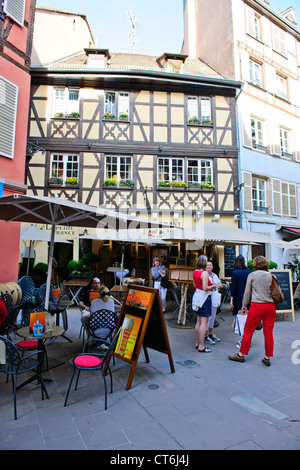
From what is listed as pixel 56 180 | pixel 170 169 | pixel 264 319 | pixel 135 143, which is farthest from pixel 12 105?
pixel 264 319

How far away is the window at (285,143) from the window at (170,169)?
6350 millimetres

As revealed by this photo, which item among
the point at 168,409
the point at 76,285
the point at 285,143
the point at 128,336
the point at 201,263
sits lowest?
the point at 168,409

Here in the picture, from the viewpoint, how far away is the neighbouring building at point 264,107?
43.5ft

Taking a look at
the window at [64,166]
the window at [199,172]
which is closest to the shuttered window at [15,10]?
the window at [64,166]

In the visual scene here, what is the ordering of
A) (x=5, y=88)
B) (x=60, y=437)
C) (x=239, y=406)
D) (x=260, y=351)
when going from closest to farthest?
1. (x=60, y=437)
2. (x=239, y=406)
3. (x=260, y=351)
4. (x=5, y=88)

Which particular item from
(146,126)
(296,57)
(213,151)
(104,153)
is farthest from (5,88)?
(296,57)

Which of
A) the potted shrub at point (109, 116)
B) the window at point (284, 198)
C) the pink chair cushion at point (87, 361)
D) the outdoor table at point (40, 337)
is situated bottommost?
the pink chair cushion at point (87, 361)

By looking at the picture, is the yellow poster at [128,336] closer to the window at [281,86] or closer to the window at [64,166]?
the window at [64,166]

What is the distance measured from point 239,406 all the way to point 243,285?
239 centimetres

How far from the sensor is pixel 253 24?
47.8ft

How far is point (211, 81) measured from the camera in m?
12.8

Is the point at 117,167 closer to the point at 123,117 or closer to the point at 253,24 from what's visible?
the point at 123,117

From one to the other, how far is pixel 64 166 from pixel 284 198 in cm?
1117
